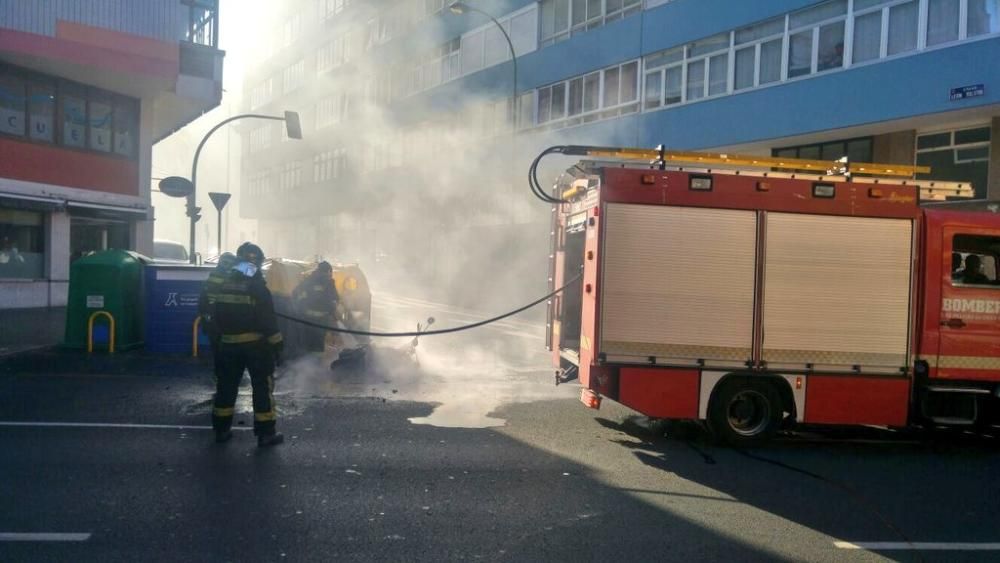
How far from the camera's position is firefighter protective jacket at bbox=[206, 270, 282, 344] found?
6367 millimetres

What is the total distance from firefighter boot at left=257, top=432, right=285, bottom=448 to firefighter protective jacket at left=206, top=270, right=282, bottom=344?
78 centimetres

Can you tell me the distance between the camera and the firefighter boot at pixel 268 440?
6.34 metres

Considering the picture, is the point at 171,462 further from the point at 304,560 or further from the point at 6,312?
the point at 6,312

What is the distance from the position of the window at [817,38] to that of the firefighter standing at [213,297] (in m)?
13.5

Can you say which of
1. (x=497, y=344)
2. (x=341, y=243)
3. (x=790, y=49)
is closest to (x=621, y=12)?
(x=790, y=49)

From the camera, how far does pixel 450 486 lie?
5.46 m

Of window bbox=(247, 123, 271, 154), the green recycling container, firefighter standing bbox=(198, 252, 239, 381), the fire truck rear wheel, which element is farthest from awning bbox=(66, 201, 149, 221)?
window bbox=(247, 123, 271, 154)

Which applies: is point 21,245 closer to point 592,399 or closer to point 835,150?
point 592,399

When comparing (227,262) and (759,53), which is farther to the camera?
(759,53)

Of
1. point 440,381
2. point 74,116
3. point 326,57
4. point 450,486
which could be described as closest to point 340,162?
point 326,57

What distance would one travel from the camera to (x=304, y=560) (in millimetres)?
4105

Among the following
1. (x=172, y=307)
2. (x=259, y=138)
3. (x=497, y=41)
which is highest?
(x=259, y=138)

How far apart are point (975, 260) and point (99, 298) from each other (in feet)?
34.6

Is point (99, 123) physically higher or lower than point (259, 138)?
lower
